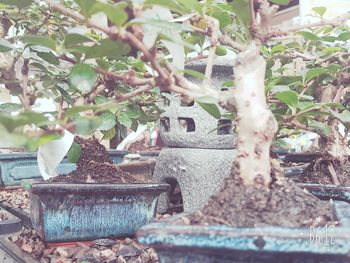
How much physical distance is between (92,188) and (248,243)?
0.53 meters

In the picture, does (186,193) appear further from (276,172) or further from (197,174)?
(276,172)

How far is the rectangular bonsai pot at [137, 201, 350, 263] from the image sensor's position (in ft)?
1.29

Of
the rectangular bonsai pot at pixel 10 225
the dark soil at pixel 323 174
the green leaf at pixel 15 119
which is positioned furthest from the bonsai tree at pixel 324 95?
the rectangular bonsai pot at pixel 10 225

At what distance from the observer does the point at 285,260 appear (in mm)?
409

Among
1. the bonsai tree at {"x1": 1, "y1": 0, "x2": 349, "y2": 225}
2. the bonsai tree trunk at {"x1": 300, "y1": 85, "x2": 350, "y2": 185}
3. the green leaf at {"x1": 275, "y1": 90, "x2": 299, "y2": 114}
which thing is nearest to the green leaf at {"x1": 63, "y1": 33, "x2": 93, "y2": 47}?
the bonsai tree at {"x1": 1, "y1": 0, "x2": 349, "y2": 225}

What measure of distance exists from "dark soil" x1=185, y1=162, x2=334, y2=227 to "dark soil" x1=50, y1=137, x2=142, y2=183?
0.52m

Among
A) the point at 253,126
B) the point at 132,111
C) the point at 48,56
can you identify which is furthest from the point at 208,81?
the point at 132,111

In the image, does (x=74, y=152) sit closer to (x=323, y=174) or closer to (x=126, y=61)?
(x=126, y=61)

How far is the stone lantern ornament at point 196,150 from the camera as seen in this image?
1.12m

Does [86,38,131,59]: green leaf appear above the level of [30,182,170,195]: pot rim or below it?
above

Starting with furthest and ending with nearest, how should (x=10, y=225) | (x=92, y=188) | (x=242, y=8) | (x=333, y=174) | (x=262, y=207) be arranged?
1. (x=10, y=225)
2. (x=333, y=174)
3. (x=92, y=188)
4. (x=242, y=8)
5. (x=262, y=207)

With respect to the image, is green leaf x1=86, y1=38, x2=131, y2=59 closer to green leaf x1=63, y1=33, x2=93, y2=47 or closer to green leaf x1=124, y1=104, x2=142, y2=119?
green leaf x1=63, y1=33, x2=93, y2=47

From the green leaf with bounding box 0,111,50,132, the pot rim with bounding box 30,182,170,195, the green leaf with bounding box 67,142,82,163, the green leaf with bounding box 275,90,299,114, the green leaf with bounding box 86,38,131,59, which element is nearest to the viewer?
the green leaf with bounding box 0,111,50,132

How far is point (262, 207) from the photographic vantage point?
46 cm
